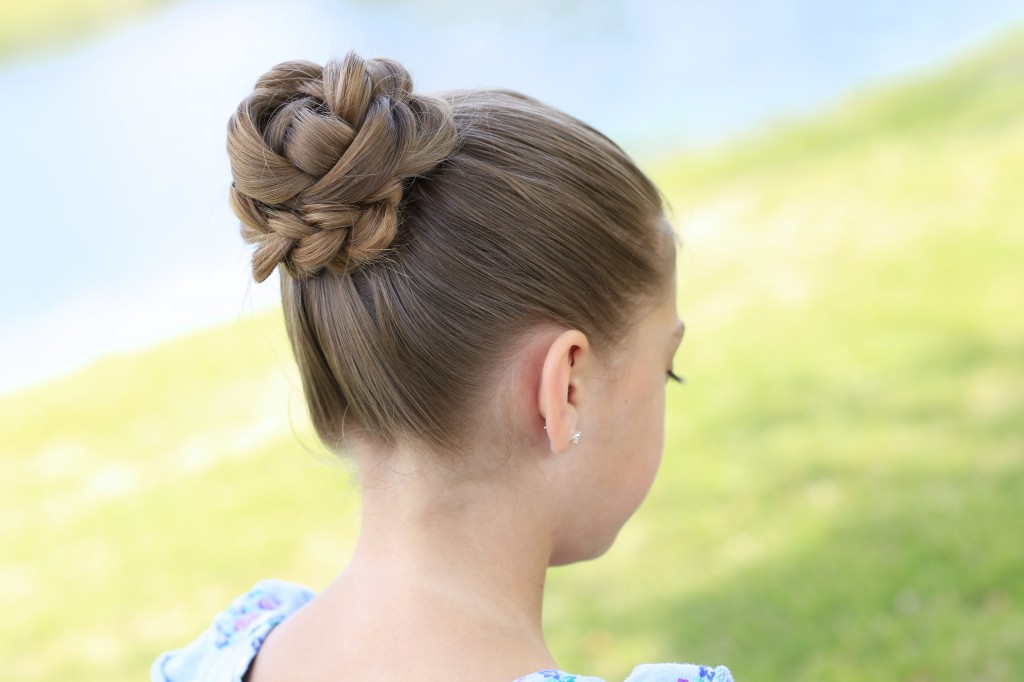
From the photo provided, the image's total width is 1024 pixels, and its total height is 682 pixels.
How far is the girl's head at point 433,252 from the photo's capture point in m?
1.33

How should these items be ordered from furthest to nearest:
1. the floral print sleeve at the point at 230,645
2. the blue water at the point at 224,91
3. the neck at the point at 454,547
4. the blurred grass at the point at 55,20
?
1. the blurred grass at the point at 55,20
2. the blue water at the point at 224,91
3. the floral print sleeve at the point at 230,645
4. the neck at the point at 454,547

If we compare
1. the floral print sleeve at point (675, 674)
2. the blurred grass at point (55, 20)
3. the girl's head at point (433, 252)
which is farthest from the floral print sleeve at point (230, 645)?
the blurred grass at point (55, 20)

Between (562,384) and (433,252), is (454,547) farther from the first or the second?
(433,252)

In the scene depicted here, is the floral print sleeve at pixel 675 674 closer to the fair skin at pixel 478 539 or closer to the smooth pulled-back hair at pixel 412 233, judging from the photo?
the fair skin at pixel 478 539

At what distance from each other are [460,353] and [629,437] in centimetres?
31

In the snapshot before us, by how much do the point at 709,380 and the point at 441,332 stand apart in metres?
3.17

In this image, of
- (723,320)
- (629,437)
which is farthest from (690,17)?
(629,437)

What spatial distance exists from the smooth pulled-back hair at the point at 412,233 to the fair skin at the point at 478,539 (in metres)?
0.05

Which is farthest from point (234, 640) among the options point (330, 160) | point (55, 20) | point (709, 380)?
point (55, 20)

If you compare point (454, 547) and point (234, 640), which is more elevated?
point (454, 547)

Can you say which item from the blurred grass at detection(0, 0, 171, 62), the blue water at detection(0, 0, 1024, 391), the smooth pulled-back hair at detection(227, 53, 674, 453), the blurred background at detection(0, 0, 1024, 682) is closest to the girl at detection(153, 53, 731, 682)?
the smooth pulled-back hair at detection(227, 53, 674, 453)

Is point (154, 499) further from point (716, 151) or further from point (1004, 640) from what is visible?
point (716, 151)

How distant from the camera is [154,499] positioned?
4.66 meters

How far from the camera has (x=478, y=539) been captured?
1.40m
